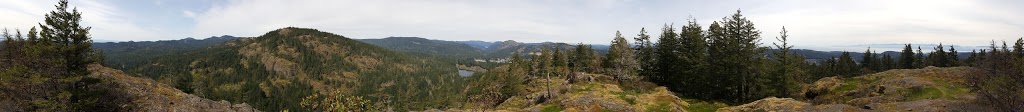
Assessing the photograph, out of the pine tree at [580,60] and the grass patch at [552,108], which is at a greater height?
the pine tree at [580,60]

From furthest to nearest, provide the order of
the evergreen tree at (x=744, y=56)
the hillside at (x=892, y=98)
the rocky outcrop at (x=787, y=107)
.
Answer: the evergreen tree at (x=744, y=56), the rocky outcrop at (x=787, y=107), the hillside at (x=892, y=98)

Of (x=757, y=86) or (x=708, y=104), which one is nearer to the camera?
(x=708, y=104)

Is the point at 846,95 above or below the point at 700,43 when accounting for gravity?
below

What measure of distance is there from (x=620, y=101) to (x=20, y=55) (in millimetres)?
46036

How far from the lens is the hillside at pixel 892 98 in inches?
994

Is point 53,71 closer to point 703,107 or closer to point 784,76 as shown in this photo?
point 703,107

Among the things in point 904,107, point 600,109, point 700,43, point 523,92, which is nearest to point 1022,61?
point 904,107

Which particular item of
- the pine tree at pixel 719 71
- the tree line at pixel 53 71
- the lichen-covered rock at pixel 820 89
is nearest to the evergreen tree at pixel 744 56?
the pine tree at pixel 719 71

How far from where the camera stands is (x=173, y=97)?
2200 inches

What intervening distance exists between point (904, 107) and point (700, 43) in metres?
28.2

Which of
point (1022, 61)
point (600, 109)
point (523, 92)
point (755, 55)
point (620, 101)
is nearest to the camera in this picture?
point (1022, 61)

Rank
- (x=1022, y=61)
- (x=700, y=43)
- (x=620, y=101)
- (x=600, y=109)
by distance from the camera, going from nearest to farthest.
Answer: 1. (x=1022, y=61)
2. (x=600, y=109)
3. (x=620, y=101)
4. (x=700, y=43)

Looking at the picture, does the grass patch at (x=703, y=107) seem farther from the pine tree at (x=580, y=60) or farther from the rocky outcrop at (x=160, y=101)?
the rocky outcrop at (x=160, y=101)

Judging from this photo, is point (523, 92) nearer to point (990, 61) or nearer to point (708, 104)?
point (708, 104)
